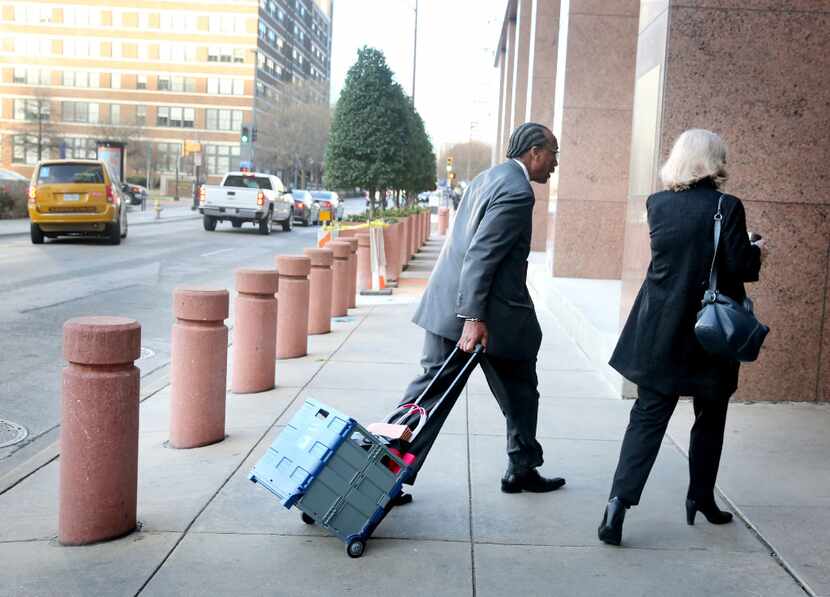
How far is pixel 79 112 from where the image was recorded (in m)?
107

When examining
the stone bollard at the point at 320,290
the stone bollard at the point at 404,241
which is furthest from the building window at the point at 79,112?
the stone bollard at the point at 320,290

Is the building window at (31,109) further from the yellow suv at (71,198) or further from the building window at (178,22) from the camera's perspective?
the yellow suv at (71,198)

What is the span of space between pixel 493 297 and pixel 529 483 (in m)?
1.08

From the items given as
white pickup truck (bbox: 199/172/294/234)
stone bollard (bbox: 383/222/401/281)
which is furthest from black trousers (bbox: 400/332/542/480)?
white pickup truck (bbox: 199/172/294/234)

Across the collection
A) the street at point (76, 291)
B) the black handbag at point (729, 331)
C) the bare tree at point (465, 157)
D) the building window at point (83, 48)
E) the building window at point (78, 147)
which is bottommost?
the street at point (76, 291)

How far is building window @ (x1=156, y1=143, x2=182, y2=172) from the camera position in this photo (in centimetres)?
10062

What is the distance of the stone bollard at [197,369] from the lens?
19.2 feet

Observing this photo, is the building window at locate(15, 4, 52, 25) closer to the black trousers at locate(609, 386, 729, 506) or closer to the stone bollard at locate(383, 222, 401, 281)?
the stone bollard at locate(383, 222, 401, 281)

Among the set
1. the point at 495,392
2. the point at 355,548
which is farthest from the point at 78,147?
the point at 355,548

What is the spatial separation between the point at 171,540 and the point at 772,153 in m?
5.14

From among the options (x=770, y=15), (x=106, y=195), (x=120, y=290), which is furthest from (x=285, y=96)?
(x=770, y=15)

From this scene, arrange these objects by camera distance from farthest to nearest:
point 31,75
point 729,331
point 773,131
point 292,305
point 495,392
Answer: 1. point 31,75
2. point 292,305
3. point 773,131
4. point 495,392
5. point 729,331

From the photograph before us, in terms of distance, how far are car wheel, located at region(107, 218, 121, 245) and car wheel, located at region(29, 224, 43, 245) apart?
5.22ft

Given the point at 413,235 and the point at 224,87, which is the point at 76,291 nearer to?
the point at 413,235
